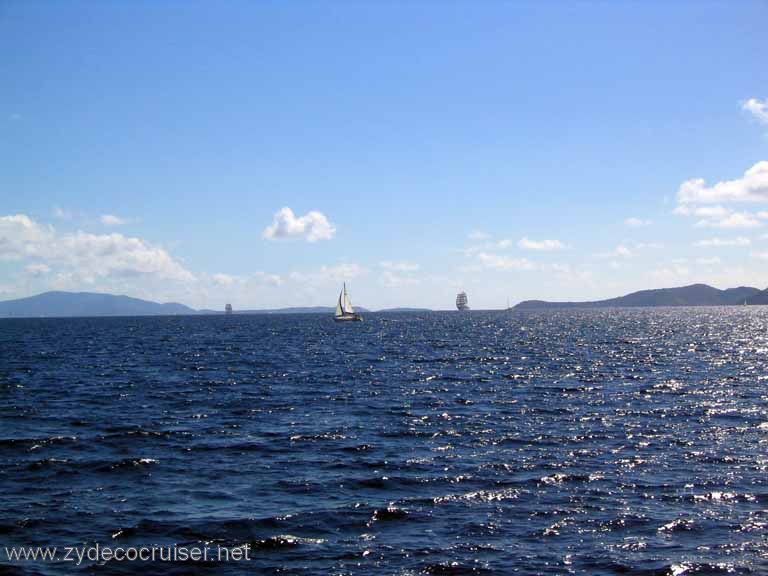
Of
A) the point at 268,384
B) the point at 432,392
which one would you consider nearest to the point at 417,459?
the point at 432,392

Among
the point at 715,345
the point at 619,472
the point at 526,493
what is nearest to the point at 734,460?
the point at 619,472

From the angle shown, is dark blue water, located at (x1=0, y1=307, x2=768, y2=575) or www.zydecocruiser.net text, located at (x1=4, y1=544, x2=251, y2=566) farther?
dark blue water, located at (x1=0, y1=307, x2=768, y2=575)

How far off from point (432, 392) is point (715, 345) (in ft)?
229

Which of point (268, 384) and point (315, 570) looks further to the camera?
point (268, 384)

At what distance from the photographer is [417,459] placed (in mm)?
28250

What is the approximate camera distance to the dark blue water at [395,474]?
60.1ft

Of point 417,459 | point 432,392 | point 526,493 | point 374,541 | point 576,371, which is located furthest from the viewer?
point 576,371

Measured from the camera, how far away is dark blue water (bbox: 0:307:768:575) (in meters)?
18.3

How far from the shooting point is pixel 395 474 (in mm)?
25984

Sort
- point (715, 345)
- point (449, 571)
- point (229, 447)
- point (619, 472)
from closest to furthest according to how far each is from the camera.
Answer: point (449, 571)
point (619, 472)
point (229, 447)
point (715, 345)

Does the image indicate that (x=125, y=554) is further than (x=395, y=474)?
No

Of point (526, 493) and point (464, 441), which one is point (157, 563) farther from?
point (464, 441)

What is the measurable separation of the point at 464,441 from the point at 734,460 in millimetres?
12153

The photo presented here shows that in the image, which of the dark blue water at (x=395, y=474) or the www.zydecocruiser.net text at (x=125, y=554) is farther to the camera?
the dark blue water at (x=395, y=474)
